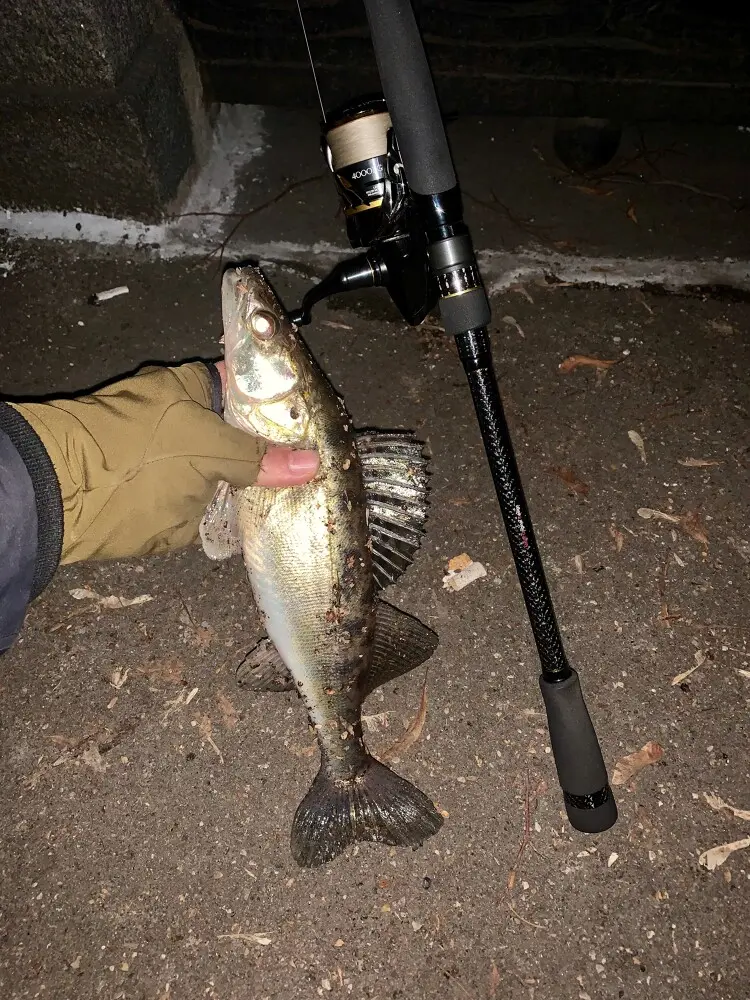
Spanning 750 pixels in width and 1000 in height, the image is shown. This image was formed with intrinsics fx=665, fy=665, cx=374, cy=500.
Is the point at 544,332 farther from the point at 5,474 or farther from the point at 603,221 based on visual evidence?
the point at 5,474

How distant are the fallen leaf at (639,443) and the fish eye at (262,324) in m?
1.88

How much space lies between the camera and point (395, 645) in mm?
2600

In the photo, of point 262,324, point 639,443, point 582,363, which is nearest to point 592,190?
point 582,363

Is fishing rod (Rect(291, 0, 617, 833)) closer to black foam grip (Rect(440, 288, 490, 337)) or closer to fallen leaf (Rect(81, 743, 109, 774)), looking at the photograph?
black foam grip (Rect(440, 288, 490, 337))

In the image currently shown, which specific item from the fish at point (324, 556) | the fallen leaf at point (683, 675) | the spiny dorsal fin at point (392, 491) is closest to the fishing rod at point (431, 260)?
the fish at point (324, 556)

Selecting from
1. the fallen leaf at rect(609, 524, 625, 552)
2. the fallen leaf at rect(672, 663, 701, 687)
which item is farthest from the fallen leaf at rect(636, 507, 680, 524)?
the fallen leaf at rect(672, 663, 701, 687)

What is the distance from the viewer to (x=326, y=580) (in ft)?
7.69

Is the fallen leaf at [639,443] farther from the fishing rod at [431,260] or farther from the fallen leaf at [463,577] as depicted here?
the fishing rod at [431,260]

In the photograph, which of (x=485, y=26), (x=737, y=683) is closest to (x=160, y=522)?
(x=737, y=683)

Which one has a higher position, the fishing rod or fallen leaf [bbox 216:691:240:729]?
the fishing rod

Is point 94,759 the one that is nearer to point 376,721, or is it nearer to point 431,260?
point 376,721

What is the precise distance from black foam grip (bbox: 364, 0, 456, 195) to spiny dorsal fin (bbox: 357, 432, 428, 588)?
88cm

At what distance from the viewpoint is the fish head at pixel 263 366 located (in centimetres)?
228

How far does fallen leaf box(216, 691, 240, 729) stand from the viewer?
2.74 m
